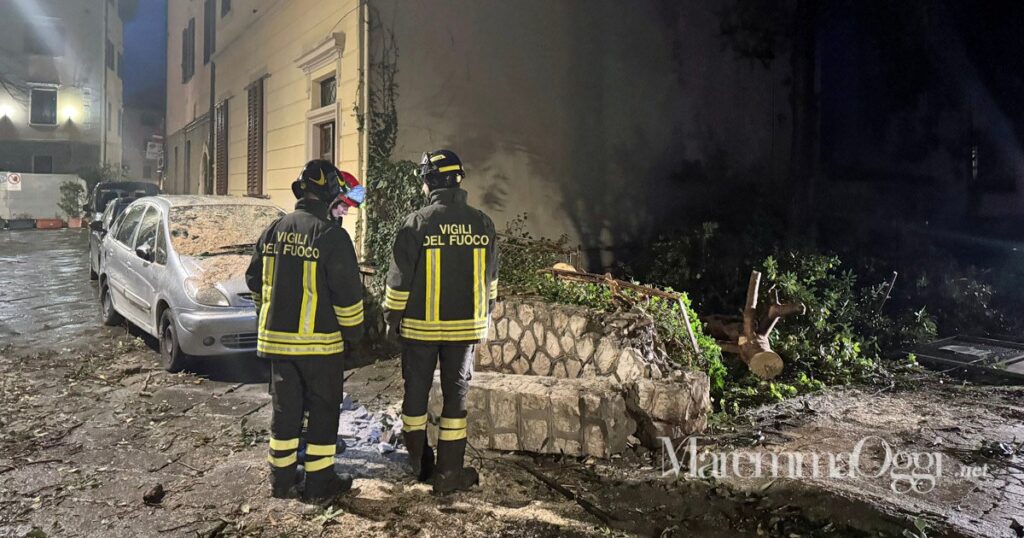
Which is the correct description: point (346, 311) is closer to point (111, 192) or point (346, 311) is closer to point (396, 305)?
point (396, 305)

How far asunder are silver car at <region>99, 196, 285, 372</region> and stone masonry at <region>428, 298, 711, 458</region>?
2604mm

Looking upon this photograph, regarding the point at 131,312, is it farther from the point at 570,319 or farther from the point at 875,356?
the point at 875,356

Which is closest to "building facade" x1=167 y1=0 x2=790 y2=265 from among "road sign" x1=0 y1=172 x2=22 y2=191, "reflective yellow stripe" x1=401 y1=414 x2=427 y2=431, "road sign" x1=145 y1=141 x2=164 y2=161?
"reflective yellow stripe" x1=401 y1=414 x2=427 y2=431

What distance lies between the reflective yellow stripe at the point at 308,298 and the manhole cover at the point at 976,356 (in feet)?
23.0

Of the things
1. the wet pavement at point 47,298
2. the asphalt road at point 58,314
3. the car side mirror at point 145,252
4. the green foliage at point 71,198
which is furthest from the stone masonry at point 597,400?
the green foliage at point 71,198

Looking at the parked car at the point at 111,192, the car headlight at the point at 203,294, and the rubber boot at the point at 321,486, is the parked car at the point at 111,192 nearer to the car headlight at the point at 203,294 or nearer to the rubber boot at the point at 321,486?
the car headlight at the point at 203,294

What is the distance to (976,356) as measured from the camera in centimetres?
789

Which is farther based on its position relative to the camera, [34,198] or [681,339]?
[34,198]

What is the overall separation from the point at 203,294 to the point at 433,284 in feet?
10.9

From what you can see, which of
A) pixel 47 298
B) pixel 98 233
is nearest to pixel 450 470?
pixel 98 233

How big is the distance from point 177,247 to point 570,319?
161 inches

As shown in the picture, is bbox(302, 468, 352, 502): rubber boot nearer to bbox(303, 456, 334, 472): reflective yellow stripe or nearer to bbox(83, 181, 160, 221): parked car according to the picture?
A: bbox(303, 456, 334, 472): reflective yellow stripe

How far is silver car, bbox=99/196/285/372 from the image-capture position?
6328 millimetres

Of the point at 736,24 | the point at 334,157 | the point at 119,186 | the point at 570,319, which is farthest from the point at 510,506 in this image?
the point at 119,186
